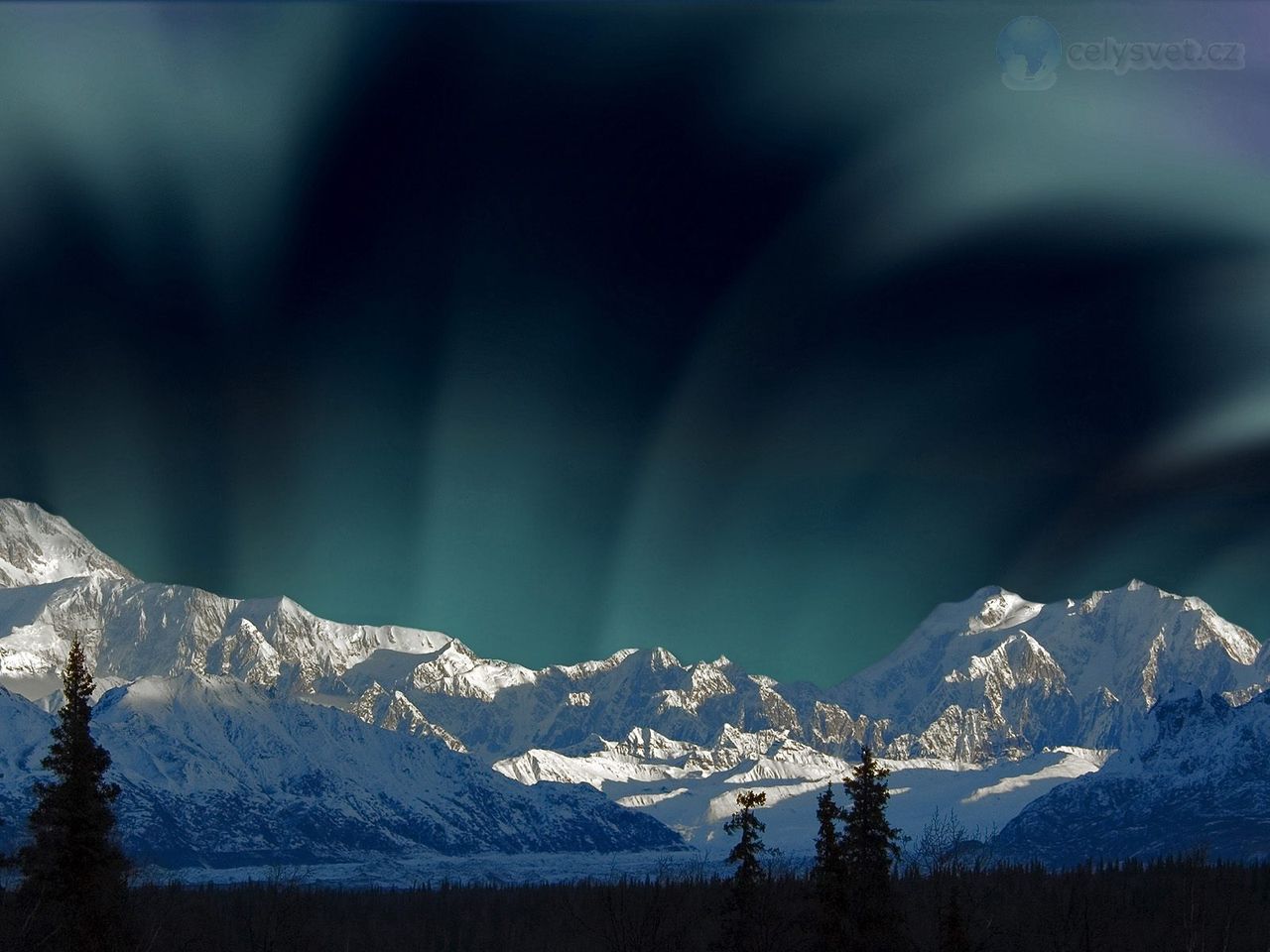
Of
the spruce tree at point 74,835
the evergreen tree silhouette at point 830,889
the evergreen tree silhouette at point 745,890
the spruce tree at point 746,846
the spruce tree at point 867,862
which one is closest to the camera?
the spruce tree at point 746,846

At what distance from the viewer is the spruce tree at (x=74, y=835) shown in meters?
95.1

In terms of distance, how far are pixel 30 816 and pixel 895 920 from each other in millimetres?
51882

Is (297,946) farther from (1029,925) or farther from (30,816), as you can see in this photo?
(1029,925)

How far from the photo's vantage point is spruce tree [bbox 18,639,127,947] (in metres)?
95.1

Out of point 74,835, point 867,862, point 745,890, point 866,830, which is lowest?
point 745,890

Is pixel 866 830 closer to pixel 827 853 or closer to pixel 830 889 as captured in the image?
pixel 827 853

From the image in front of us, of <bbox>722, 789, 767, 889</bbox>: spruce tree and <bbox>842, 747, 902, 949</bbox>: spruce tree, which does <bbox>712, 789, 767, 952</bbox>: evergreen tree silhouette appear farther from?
<bbox>842, 747, 902, 949</bbox>: spruce tree

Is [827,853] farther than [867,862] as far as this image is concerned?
No

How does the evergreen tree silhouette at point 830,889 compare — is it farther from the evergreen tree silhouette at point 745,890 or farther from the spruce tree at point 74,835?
the spruce tree at point 74,835

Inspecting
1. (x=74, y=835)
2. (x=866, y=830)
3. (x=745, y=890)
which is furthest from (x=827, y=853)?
(x=74, y=835)

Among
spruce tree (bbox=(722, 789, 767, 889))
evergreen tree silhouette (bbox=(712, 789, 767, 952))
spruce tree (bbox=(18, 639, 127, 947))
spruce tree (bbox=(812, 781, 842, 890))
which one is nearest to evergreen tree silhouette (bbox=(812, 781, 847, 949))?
spruce tree (bbox=(812, 781, 842, 890))

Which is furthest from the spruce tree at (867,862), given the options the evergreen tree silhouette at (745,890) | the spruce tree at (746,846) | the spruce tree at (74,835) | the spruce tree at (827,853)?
the spruce tree at (74,835)

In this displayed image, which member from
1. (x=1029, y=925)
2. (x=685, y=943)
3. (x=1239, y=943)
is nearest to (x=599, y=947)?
(x=685, y=943)

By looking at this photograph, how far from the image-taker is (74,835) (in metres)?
96.1
